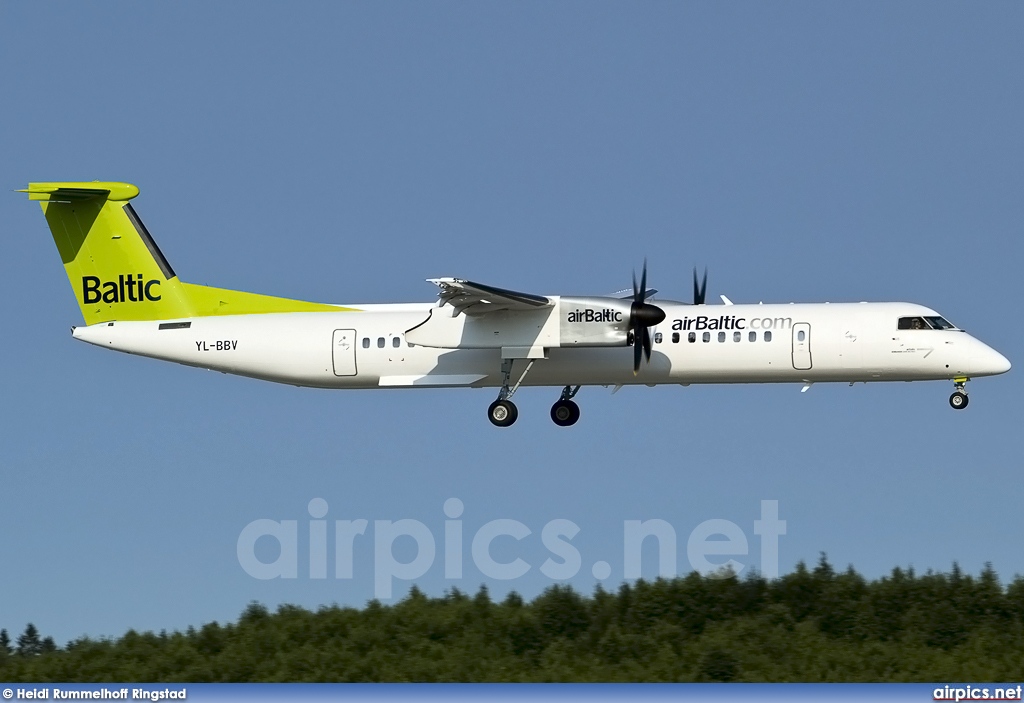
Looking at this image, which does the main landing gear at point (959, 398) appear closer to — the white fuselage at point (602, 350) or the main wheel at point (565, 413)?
the white fuselage at point (602, 350)

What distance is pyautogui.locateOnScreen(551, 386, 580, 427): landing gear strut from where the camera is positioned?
28.7 m

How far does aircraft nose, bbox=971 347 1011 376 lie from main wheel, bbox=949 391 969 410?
618 mm

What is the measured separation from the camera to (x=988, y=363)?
26047 millimetres

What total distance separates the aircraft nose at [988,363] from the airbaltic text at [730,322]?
3363 mm

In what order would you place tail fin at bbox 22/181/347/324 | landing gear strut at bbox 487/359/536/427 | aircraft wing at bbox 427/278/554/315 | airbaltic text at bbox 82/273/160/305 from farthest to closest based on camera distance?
1. airbaltic text at bbox 82/273/160/305
2. tail fin at bbox 22/181/347/324
3. landing gear strut at bbox 487/359/536/427
4. aircraft wing at bbox 427/278/554/315

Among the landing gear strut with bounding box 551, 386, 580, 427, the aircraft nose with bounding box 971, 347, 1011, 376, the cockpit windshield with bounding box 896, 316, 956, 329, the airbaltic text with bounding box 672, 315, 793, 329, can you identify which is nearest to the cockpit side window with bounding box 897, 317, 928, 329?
the cockpit windshield with bounding box 896, 316, 956, 329

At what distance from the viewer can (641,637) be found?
30891 mm

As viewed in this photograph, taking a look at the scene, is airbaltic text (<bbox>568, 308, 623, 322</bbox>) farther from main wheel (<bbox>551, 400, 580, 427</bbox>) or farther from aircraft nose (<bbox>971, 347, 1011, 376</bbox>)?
aircraft nose (<bbox>971, 347, 1011, 376</bbox>)

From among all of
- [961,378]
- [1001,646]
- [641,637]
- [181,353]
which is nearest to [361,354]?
[181,353]

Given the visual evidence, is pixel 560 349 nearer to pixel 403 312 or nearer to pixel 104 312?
pixel 403 312

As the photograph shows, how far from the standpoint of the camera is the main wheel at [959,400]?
26656 millimetres

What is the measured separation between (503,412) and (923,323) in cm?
796

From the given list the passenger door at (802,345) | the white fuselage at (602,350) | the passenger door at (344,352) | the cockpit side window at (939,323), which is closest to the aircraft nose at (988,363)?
the white fuselage at (602,350)

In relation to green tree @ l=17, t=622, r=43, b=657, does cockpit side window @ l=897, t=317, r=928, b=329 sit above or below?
above
